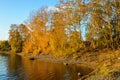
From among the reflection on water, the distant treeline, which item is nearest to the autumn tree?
the distant treeline

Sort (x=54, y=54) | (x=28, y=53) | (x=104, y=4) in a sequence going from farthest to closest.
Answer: (x=28, y=53) → (x=54, y=54) → (x=104, y=4)

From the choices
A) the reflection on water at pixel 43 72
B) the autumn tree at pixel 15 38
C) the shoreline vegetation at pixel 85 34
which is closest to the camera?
the reflection on water at pixel 43 72

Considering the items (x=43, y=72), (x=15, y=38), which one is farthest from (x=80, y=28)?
(x=15, y=38)

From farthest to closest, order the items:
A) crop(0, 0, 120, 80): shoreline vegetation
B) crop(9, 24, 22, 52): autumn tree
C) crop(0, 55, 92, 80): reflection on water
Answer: crop(9, 24, 22, 52): autumn tree → crop(0, 0, 120, 80): shoreline vegetation → crop(0, 55, 92, 80): reflection on water

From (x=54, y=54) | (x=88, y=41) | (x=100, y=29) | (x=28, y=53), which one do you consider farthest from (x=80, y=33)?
(x=28, y=53)

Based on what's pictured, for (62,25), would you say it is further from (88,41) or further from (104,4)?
(104,4)

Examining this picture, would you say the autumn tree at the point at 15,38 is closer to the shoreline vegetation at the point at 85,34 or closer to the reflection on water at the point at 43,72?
the shoreline vegetation at the point at 85,34

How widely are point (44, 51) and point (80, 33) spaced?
24.3 meters

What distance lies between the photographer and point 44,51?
87188 millimetres

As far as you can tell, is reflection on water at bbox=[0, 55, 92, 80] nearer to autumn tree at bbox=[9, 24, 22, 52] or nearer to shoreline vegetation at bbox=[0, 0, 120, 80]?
shoreline vegetation at bbox=[0, 0, 120, 80]

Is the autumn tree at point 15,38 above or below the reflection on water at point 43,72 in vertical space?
above

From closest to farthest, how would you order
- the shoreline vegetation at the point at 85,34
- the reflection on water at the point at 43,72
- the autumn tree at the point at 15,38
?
the reflection on water at the point at 43,72 < the shoreline vegetation at the point at 85,34 < the autumn tree at the point at 15,38

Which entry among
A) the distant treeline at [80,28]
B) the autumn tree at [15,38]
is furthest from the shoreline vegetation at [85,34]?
the autumn tree at [15,38]

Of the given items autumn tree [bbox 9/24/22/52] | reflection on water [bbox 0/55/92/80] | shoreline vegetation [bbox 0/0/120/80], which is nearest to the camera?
reflection on water [bbox 0/55/92/80]
